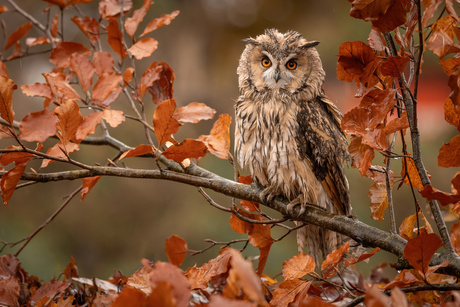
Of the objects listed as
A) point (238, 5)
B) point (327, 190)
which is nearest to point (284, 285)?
point (327, 190)

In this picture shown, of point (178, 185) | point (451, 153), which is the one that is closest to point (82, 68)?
point (451, 153)

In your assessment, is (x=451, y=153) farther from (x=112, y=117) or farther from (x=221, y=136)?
(x=112, y=117)

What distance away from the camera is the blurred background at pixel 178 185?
2383 mm

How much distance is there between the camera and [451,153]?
565 mm

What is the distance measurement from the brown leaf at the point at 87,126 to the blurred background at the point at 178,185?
1.51 metres

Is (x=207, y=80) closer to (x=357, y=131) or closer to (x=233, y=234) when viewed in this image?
(x=233, y=234)

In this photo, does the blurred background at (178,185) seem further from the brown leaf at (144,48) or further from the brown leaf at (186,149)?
the brown leaf at (186,149)

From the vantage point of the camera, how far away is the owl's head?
1.29m

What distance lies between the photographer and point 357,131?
2.12ft

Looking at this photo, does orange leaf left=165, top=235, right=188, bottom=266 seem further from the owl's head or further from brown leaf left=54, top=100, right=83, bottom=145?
the owl's head

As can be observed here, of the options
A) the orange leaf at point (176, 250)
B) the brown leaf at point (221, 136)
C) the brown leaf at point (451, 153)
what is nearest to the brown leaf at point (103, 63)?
the brown leaf at point (221, 136)

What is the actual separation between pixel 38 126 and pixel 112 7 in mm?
563

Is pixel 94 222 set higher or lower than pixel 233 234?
lower

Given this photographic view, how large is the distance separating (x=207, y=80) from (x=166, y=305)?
2.48 m
